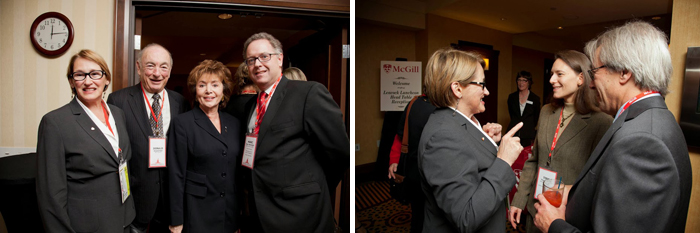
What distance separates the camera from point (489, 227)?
1184 millimetres

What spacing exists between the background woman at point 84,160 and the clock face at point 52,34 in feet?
1.20

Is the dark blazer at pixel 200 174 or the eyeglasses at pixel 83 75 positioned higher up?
the eyeglasses at pixel 83 75

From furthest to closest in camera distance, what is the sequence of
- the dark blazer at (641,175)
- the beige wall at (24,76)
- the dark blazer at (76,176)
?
the beige wall at (24,76)
the dark blazer at (76,176)
the dark blazer at (641,175)

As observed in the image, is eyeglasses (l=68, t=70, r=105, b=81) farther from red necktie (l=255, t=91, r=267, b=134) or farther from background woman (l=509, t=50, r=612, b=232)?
background woman (l=509, t=50, r=612, b=232)

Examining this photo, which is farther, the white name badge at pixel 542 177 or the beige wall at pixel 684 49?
the beige wall at pixel 684 49

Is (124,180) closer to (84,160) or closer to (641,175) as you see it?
(84,160)

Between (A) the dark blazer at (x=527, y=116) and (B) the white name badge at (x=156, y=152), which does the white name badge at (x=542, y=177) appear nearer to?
(B) the white name badge at (x=156, y=152)

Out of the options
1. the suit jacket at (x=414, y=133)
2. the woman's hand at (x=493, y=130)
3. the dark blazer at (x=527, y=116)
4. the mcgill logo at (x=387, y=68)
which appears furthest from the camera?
the mcgill logo at (x=387, y=68)

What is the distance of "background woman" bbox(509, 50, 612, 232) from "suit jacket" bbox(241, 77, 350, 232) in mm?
944

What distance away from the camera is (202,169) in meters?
1.64

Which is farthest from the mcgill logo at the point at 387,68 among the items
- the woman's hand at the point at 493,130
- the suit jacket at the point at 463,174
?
the suit jacket at the point at 463,174

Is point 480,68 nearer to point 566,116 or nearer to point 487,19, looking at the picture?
point 566,116

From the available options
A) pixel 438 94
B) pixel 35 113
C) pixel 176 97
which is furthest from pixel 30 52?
pixel 438 94

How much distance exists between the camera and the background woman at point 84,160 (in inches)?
52.0
